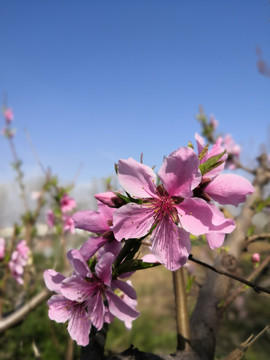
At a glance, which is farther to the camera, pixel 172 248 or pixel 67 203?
pixel 67 203

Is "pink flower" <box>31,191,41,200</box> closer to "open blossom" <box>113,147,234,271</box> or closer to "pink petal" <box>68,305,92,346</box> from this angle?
"pink petal" <box>68,305,92,346</box>

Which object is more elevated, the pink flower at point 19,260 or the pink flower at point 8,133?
the pink flower at point 8,133

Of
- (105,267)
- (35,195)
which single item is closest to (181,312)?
(105,267)

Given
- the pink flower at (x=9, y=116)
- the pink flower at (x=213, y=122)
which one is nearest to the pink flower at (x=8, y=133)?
the pink flower at (x=9, y=116)

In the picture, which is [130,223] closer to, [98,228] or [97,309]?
[98,228]

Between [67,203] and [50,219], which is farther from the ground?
[67,203]


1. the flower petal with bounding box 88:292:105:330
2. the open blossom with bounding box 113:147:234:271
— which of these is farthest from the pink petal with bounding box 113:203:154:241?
the flower petal with bounding box 88:292:105:330

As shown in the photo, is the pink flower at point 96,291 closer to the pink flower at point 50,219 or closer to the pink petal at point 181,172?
the pink petal at point 181,172
